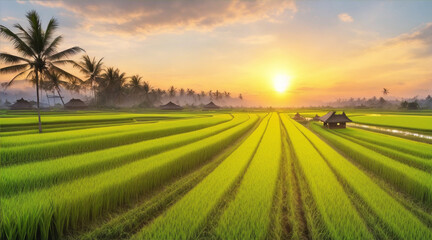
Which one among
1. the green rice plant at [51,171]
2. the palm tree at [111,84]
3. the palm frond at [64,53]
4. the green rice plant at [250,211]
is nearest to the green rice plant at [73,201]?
the green rice plant at [51,171]

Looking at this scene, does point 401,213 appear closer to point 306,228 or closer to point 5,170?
point 306,228

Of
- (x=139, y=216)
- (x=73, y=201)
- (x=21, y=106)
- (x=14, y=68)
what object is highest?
(x=14, y=68)

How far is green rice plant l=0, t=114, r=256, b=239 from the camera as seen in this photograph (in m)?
3.21

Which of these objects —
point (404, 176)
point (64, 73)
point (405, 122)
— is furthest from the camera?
point (405, 122)

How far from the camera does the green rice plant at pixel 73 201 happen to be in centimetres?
321

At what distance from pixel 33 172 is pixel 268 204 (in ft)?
21.1

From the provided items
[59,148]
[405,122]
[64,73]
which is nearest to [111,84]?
[64,73]

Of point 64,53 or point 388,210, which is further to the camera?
point 64,53

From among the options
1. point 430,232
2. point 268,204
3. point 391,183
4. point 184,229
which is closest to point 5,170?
point 184,229

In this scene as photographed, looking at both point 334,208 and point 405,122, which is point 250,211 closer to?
point 334,208

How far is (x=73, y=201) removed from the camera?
12.7 ft

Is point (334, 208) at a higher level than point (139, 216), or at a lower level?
higher

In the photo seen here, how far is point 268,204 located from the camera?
4.30m

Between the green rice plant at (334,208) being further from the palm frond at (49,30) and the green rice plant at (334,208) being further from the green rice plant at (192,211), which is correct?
the palm frond at (49,30)
